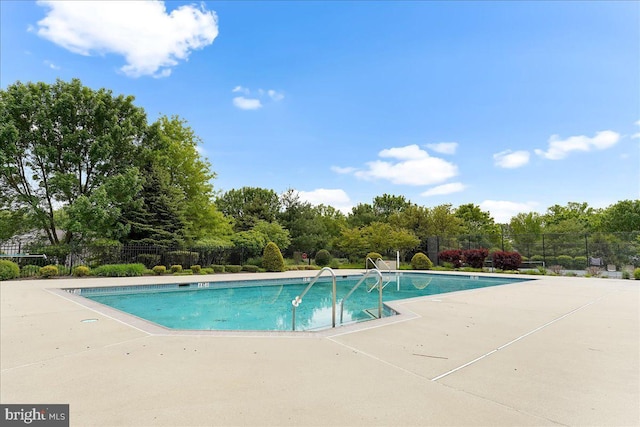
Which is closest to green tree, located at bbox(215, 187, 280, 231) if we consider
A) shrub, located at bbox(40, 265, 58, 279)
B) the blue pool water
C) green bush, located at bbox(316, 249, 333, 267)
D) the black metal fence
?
green bush, located at bbox(316, 249, 333, 267)

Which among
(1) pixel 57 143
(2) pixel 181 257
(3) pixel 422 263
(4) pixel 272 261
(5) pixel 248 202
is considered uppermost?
(1) pixel 57 143

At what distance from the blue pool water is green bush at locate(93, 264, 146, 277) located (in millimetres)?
3681

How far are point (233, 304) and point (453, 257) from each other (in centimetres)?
1686

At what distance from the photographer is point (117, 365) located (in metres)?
3.30

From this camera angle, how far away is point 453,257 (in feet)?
73.4

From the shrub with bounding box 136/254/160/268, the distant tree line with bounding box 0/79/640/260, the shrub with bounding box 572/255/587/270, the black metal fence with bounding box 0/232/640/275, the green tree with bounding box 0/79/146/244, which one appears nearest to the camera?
the black metal fence with bounding box 0/232/640/275

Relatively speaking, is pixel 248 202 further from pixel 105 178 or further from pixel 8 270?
pixel 8 270

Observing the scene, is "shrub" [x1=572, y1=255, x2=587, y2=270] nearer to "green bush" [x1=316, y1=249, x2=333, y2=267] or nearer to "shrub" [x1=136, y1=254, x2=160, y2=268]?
"green bush" [x1=316, y1=249, x2=333, y2=267]

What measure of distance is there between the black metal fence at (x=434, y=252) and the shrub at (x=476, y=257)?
2.73 metres

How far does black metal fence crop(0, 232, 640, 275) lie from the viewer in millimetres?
15789

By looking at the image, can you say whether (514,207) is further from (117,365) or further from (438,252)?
(117,365)

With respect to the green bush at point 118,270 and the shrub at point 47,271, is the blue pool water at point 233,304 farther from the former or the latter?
the shrub at point 47,271

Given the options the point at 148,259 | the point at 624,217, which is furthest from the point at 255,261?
the point at 624,217

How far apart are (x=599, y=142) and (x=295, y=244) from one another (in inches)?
847
